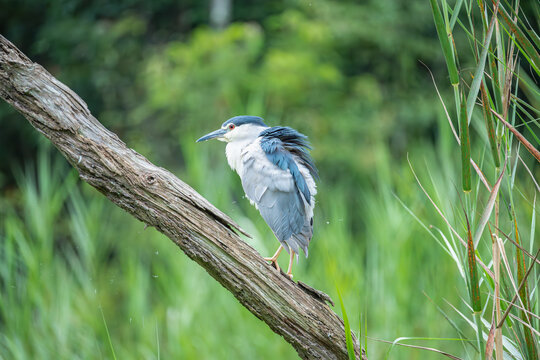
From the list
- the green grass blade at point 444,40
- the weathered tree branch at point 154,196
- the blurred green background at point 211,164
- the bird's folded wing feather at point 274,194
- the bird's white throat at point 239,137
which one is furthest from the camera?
the blurred green background at point 211,164

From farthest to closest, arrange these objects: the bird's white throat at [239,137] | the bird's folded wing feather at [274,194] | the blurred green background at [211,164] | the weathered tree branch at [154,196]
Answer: the blurred green background at [211,164] → the bird's white throat at [239,137] → the bird's folded wing feather at [274,194] → the weathered tree branch at [154,196]

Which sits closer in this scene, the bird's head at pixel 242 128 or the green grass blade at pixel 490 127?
the green grass blade at pixel 490 127

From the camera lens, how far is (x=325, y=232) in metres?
3.73

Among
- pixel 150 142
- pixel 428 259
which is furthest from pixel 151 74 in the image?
pixel 428 259

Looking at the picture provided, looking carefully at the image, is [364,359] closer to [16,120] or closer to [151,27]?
[16,120]

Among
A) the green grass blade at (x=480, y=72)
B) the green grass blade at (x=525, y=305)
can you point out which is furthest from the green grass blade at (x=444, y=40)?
the green grass blade at (x=525, y=305)

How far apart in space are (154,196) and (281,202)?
0.78 metres

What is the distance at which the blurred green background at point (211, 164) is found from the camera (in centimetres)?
354

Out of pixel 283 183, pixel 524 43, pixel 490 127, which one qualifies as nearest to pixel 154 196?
pixel 283 183

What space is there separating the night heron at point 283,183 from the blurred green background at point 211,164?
1032 millimetres

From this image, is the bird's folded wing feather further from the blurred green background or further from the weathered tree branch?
the blurred green background

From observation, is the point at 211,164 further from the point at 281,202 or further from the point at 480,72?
the point at 480,72

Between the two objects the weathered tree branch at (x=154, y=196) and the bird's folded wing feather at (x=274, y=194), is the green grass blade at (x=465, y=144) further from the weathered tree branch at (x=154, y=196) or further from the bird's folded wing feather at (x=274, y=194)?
the bird's folded wing feather at (x=274, y=194)

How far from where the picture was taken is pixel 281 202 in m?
2.25
